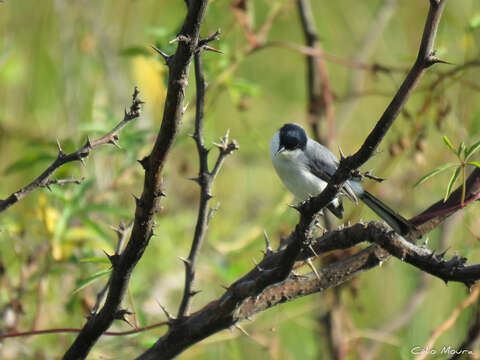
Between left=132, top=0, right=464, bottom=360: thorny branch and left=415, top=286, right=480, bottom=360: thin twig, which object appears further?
left=415, top=286, right=480, bottom=360: thin twig

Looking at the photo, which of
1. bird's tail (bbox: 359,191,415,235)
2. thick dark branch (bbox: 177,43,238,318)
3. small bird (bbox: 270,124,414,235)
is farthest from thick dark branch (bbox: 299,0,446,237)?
small bird (bbox: 270,124,414,235)

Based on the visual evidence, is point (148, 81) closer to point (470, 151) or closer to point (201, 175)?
point (201, 175)

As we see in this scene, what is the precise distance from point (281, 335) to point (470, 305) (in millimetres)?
2597

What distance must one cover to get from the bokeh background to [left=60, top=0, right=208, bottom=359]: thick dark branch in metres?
0.68

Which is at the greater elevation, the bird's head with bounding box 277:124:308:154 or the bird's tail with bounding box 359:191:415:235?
the bird's head with bounding box 277:124:308:154

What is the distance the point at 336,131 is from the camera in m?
5.12

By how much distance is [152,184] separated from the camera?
1773 millimetres

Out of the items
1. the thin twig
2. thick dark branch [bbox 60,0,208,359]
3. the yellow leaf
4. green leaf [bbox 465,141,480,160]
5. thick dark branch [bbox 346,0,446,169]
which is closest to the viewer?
thick dark branch [bbox 346,0,446,169]

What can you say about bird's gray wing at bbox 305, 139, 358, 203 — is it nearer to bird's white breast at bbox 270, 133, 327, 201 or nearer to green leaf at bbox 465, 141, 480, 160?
bird's white breast at bbox 270, 133, 327, 201

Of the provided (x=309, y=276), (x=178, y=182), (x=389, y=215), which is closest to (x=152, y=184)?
(x=309, y=276)

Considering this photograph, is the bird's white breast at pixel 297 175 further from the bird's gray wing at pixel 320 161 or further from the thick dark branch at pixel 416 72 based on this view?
the thick dark branch at pixel 416 72

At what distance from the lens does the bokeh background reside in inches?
135

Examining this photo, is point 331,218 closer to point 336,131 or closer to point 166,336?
point 336,131

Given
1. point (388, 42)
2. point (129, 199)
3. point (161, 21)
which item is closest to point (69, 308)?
point (129, 199)
